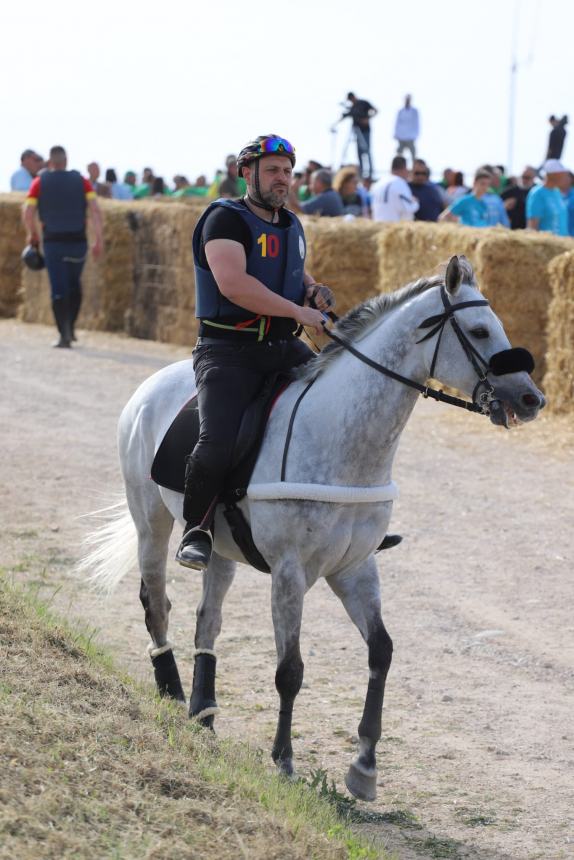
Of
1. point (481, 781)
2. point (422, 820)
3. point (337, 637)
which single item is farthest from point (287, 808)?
point (337, 637)

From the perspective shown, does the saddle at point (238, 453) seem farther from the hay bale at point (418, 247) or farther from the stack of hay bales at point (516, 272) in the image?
the hay bale at point (418, 247)

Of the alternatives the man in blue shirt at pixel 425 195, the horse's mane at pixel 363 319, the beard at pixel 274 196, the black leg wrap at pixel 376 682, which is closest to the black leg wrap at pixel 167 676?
the black leg wrap at pixel 376 682

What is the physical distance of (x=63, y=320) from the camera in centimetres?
1950

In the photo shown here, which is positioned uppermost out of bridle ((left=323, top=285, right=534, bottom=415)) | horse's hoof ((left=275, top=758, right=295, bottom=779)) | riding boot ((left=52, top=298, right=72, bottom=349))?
bridle ((left=323, top=285, right=534, bottom=415))

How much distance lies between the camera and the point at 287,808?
486 centimetres

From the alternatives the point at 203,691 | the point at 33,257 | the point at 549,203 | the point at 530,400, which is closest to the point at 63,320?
the point at 33,257

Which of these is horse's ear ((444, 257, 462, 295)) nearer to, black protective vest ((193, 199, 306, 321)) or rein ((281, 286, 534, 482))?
rein ((281, 286, 534, 482))

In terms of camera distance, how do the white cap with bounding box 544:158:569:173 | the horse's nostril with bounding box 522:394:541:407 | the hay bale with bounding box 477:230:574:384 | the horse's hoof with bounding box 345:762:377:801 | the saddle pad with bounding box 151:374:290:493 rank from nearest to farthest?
the horse's nostril with bounding box 522:394:541:407
the horse's hoof with bounding box 345:762:377:801
the saddle pad with bounding box 151:374:290:493
the hay bale with bounding box 477:230:574:384
the white cap with bounding box 544:158:569:173

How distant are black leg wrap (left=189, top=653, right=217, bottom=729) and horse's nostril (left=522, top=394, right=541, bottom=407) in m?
2.00

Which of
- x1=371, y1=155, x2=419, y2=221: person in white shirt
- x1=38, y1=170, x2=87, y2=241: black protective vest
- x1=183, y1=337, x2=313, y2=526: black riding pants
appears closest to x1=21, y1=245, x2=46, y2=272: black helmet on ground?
x1=38, y1=170, x2=87, y2=241: black protective vest

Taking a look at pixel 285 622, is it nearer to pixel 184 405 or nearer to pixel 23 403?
pixel 184 405

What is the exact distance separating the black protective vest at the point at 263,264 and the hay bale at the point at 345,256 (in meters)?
11.5

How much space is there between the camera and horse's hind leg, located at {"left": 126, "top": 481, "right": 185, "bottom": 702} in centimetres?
676

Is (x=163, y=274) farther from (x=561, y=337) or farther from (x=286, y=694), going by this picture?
(x=286, y=694)
